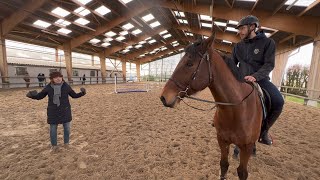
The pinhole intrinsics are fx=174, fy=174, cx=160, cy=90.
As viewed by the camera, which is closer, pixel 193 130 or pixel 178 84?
pixel 178 84

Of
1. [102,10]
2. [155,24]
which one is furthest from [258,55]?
[155,24]

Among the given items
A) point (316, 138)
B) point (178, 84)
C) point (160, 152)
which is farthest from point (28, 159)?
point (316, 138)

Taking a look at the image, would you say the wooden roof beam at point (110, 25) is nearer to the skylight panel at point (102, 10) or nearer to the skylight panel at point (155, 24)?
the skylight panel at point (102, 10)

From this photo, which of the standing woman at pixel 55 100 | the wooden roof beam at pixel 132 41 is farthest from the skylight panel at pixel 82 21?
the standing woman at pixel 55 100

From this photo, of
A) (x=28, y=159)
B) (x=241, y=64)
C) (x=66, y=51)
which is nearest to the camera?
(x=241, y=64)

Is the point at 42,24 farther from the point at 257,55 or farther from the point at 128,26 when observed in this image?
the point at 257,55

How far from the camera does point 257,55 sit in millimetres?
2307

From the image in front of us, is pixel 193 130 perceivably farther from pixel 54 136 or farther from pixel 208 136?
pixel 54 136

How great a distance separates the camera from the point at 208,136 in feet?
14.5

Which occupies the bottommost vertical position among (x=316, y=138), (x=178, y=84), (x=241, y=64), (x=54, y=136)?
(x=316, y=138)

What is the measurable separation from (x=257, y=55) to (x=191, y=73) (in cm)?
122

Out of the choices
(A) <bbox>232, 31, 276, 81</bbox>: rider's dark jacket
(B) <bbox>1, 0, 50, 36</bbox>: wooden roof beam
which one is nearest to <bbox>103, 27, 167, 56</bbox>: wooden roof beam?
(B) <bbox>1, 0, 50, 36</bbox>: wooden roof beam

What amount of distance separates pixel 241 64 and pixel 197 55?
1.15 metres

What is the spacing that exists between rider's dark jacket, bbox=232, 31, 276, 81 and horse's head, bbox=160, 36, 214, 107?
0.77 metres
